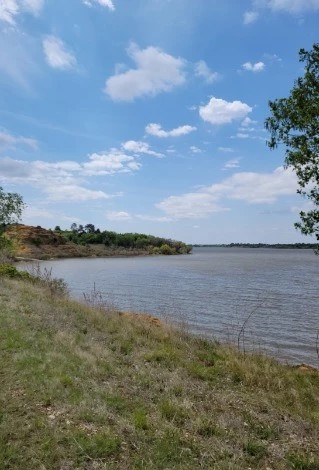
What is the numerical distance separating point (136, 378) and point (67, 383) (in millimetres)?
1545

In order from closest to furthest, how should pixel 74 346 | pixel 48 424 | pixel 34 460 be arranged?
pixel 34 460, pixel 48 424, pixel 74 346

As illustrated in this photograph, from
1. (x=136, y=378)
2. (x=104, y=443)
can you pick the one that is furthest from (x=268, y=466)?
(x=136, y=378)

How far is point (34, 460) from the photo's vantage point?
15.0 ft

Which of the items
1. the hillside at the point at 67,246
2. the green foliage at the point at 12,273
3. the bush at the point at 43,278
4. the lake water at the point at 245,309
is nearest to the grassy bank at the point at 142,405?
the lake water at the point at 245,309

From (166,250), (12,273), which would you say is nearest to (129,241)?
(166,250)

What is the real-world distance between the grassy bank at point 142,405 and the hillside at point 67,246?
107707 millimetres

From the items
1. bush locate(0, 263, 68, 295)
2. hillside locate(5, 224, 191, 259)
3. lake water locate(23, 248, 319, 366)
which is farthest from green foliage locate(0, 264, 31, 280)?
hillside locate(5, 224, 191, 259)

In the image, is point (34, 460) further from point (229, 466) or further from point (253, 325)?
point (253, 325)

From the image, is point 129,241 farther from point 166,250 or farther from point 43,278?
point 43,278

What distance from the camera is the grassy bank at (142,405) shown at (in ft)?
16.3

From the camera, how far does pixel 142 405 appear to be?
6559mm

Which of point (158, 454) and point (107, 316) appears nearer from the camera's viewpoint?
point (158, 454)

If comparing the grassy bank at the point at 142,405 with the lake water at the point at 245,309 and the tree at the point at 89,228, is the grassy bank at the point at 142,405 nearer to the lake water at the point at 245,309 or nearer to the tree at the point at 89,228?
the lake water at the point at 245,309

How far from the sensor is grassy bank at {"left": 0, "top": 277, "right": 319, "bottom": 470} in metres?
4.96
